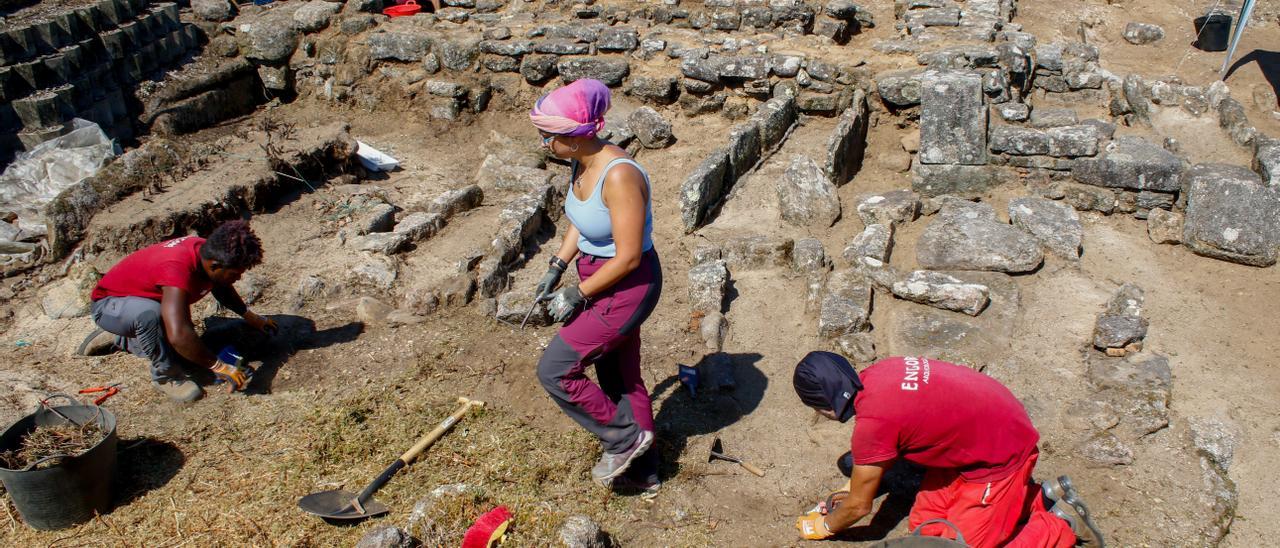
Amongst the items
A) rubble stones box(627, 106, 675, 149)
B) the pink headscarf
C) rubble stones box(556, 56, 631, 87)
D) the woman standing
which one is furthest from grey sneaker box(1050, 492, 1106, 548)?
rubble stones box(556, 56, 631, 87)

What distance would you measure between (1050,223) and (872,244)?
133 cm

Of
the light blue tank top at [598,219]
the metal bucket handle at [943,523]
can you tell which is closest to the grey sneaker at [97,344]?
the light blue tank top at [598,219]

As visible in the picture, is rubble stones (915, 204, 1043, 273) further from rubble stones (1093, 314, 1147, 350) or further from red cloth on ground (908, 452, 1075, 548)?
red cloth on ground (908, 452, 1075, 548)

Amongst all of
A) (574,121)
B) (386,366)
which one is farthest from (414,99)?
(574,121)

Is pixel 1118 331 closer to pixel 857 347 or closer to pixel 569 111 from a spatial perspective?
pixel 857 347

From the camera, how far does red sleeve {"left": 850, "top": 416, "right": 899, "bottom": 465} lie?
334 centimetres

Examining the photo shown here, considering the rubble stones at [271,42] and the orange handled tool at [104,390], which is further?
the rubble stones at [271,42]

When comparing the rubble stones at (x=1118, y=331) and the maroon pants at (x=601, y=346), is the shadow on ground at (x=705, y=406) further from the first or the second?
the rubble stones at (x=1118, y=331)

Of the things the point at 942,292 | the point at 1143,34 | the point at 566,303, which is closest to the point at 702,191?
the point at 942,292

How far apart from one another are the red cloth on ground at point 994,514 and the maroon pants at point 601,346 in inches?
54.5

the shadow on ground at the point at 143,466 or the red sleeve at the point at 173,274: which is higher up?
the red sleeve at the point at 173,274

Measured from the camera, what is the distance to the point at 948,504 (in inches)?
144

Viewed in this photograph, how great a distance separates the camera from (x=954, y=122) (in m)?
6.92

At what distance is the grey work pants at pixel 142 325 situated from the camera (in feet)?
15.6
